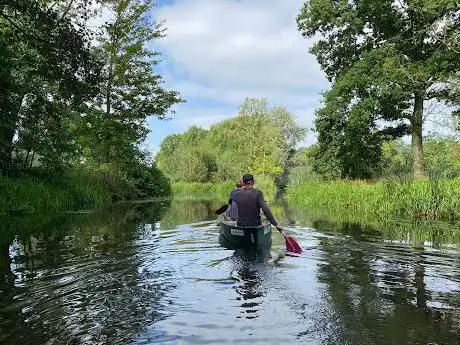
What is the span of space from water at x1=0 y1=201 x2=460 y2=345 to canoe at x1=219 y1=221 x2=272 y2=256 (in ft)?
1.09

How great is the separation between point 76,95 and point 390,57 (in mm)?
17005

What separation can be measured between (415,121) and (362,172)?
6120 mm

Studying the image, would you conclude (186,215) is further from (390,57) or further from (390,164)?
(390,164)

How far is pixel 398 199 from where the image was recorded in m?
19.7

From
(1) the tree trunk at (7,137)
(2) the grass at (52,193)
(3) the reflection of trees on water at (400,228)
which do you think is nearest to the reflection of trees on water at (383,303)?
(3) the reflection of trees on water at (400,228)

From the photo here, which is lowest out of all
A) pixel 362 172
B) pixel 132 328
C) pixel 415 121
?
pixel 132 328

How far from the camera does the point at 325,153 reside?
31641 mm

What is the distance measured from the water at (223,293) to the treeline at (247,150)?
151 feet

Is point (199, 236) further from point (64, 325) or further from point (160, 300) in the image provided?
point (64, 325)

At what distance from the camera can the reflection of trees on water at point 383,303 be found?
499 cm

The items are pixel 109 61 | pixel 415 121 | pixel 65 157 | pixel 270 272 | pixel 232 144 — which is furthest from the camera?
pixel 232 144

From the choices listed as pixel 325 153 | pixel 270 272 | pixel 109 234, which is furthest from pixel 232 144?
pixel 270 272

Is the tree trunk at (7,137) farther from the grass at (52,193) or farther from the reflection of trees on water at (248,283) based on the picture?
the reflection of trees on water at (248,283)

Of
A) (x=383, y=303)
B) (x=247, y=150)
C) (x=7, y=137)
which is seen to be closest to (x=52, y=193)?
(x=7, y=137)
